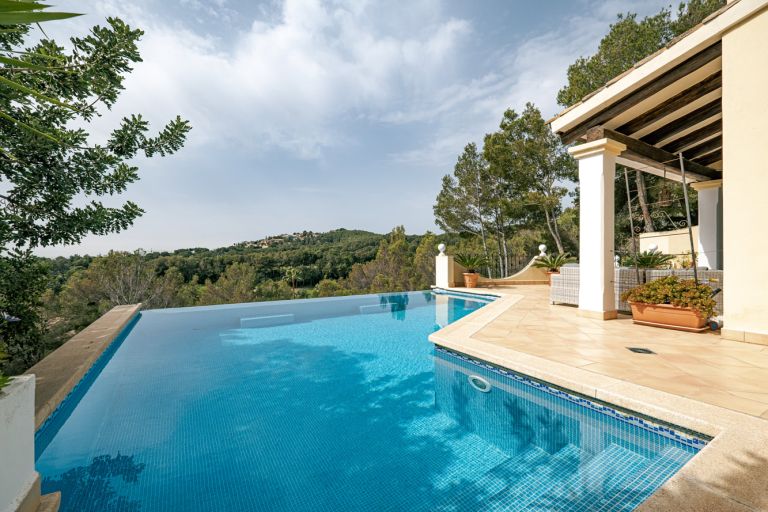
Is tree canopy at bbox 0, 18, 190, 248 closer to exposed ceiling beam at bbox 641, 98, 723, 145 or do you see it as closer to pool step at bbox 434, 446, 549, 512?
pool step at bbox 434, 446, 549, 512

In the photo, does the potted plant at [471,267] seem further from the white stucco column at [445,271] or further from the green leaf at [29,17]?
the green leaf at [29,17]

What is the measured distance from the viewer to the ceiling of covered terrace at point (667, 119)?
513 centimetres

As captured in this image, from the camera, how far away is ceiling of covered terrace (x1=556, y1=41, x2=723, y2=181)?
16.8 ft

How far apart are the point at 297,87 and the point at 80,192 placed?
344 inches

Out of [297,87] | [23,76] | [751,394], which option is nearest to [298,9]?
[297,87]

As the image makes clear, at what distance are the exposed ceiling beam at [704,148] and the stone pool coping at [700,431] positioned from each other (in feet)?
24.9

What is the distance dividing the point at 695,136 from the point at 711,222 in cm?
332

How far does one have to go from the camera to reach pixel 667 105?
19.0ft

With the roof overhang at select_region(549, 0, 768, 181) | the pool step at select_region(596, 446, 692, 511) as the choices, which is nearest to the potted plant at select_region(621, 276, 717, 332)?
the roof overhang at select_region(549, 0, 768, 181)

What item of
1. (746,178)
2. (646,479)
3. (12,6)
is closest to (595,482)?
(646,479)

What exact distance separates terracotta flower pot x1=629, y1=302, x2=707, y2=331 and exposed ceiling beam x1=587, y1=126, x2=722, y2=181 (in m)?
3.09

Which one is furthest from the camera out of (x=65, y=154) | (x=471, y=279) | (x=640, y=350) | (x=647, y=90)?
(x=471, y=279)

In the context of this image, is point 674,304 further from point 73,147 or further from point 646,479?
point 73,147

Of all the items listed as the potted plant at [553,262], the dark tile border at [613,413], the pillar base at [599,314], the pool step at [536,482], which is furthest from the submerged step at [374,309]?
the pool step at [536,482]
